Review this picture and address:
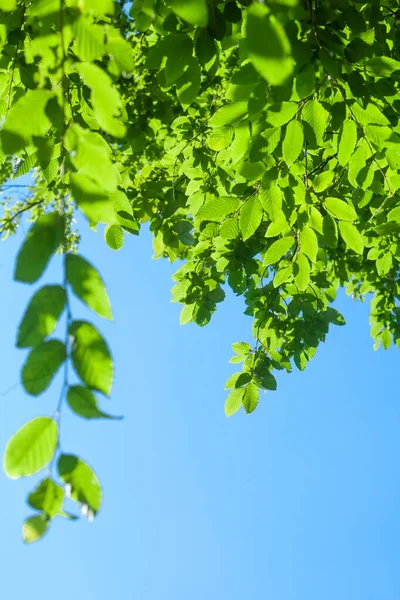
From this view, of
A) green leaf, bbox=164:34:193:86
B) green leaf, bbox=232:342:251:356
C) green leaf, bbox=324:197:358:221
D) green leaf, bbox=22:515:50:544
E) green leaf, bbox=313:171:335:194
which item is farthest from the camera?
green leaf, bbox=232:342:251:356

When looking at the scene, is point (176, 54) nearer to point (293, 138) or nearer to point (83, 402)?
point (293, 138)

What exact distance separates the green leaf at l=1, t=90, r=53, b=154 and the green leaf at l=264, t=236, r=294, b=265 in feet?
5.62

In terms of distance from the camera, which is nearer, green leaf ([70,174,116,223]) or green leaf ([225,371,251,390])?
green leaf ([70,174,116,223])

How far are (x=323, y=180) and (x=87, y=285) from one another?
1.95m

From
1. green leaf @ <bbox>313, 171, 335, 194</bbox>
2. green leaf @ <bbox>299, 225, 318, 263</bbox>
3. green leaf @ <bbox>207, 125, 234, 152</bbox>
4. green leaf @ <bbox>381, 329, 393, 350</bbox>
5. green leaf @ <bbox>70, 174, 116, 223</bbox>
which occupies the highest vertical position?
green leaf @ <bbox>381, 329, 393, 350</bbox>

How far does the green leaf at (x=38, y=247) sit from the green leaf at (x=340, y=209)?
1790 mm

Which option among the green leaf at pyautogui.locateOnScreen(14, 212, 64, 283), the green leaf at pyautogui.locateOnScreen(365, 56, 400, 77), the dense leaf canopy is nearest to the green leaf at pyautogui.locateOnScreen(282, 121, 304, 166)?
the dense leaf canopy

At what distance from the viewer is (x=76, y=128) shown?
3.75 feet

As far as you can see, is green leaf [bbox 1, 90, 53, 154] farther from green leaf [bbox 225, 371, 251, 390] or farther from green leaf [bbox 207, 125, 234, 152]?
green leaf [bbox 225, 371, 251, 390]

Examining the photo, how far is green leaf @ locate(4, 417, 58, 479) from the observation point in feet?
3.25

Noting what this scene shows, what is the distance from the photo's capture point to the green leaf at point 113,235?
2902mm

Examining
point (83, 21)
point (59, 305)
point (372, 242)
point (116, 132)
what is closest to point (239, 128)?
point (83, 21)

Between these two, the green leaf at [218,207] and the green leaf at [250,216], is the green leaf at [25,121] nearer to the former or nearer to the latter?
the green leaf at [250,216]

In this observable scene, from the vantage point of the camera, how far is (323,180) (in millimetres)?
2676
